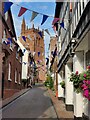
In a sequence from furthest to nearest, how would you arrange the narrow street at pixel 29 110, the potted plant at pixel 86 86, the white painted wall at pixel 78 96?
the narrow street at pixel 29 110
the white painted wall at pixel 78 96
the potted plant at pixel 86 86

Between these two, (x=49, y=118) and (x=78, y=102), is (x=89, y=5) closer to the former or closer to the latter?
(x=78, y=102)

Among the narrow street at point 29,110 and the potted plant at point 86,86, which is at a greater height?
the potted plant at point 86,86

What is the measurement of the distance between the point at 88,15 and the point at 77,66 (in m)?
3.23

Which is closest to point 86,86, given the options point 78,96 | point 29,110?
point 78,96

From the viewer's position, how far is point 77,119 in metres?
10.4

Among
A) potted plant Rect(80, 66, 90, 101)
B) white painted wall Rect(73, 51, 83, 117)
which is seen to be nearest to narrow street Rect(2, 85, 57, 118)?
white painted wall Rect(73, 51, 83, 117)

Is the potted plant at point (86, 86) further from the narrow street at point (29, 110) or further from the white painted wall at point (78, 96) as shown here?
the narrow street at point (29, 110)

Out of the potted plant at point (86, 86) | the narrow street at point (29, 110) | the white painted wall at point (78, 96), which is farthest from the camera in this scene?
the narrow street at point (29, 110)

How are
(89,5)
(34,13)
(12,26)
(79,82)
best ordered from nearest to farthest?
(89,5)
(79,82)
(34,13)
(12,26)

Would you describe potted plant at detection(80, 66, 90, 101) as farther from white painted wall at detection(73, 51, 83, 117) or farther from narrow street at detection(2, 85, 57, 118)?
narrow street at detection(2, 85, 57, 118)

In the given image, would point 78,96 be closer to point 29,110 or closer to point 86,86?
point 86,86

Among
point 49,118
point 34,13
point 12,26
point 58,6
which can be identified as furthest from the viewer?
point 12,26

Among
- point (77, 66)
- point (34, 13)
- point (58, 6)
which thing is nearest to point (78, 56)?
point (77, 66)

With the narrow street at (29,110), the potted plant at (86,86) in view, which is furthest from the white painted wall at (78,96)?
the potted plant at (86,86)
